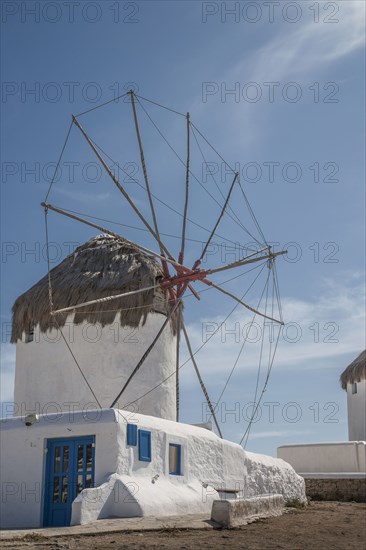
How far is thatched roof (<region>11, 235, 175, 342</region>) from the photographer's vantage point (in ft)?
56.8

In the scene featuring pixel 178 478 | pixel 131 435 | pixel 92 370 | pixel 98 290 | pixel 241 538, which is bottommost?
pixel 241 538

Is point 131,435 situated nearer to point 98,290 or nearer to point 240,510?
point 240,510

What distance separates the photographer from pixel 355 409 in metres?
25.9

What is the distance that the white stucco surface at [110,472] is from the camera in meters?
11.8

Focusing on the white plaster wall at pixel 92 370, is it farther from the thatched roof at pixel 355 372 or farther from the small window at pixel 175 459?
the thatched roof at pixel 355 372

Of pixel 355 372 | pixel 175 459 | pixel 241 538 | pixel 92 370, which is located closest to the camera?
pixel 241 538

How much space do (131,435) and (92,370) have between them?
4597 millimetres

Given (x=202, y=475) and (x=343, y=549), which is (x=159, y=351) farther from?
(x=343, y=549)

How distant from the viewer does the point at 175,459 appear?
1399cm

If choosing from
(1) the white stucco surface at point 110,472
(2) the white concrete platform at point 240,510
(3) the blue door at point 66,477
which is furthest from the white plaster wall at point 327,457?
(3) the blue door at point 66,477

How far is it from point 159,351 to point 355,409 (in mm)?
10859

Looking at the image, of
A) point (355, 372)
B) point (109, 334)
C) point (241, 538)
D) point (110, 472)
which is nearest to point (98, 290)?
point (109, 334)

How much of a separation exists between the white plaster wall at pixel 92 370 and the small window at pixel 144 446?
375 centimetres

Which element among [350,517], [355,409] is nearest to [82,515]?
[350,517]
